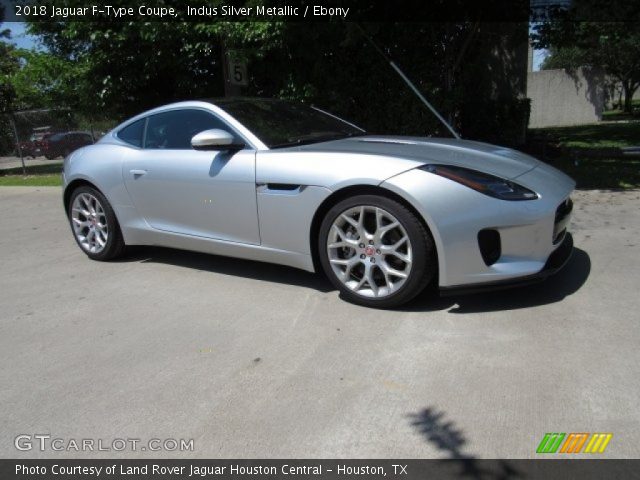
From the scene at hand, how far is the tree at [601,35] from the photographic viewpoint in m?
13.0

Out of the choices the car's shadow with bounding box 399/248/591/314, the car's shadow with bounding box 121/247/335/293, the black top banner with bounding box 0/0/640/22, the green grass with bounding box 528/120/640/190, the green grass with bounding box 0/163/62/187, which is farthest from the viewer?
the green grass with bounding box 0/163/62/187

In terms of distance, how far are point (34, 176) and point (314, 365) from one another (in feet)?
47.7

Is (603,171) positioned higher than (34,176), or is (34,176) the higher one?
(603,171)

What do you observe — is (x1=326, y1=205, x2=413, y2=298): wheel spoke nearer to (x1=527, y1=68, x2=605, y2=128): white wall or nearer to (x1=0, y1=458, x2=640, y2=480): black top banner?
(x1=0, y1=458, x2=640, y2=480): black top banner

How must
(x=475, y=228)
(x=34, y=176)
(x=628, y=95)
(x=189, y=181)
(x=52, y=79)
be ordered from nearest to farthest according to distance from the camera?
(x=475, y=228) → (x=189, y=181) → (x=52, y=79) → (x=34, y=176) → (x=628, y=95)

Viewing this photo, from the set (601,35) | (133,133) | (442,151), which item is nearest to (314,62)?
(133,133)

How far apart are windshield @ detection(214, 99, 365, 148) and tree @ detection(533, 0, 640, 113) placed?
8177 millimetres

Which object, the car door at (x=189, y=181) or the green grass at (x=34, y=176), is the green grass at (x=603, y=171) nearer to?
the car door at (x=189, y=181)

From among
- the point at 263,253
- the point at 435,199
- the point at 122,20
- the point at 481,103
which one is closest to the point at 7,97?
the point at 122,20

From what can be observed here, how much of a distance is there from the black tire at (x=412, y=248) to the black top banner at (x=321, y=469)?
1.53 meters

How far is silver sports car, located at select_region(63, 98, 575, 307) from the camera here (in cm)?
365

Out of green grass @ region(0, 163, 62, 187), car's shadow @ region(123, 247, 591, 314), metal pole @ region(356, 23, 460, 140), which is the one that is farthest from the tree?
green grass @ region(0, 163, 62, 187)

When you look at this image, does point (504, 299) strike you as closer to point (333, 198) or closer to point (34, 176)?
point (333, 198)

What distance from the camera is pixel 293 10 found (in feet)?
26.7
